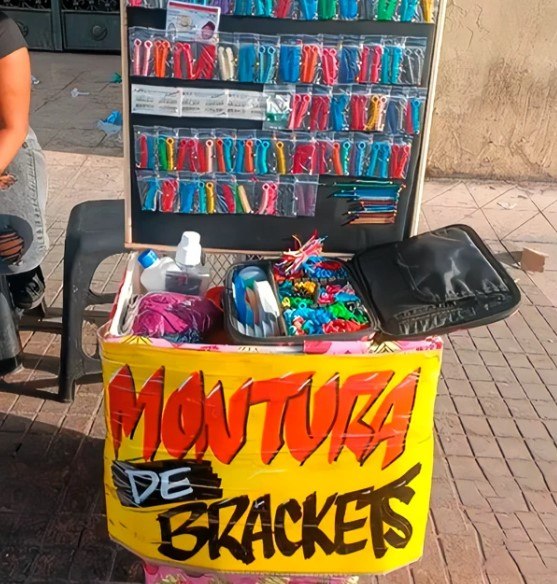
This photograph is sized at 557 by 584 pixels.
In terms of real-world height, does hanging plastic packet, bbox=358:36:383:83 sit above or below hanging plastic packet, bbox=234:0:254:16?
below

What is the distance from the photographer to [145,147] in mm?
2146

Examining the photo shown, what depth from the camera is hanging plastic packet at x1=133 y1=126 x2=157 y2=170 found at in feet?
6.98

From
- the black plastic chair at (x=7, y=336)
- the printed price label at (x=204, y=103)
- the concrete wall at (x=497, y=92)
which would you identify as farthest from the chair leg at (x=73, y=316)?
the concrete wall at (x=497, y=92)

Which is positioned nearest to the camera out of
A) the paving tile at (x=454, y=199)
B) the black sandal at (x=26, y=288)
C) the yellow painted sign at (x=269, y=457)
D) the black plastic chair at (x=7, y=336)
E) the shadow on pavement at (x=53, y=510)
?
the yellow painted sign at (x=269, y=457)

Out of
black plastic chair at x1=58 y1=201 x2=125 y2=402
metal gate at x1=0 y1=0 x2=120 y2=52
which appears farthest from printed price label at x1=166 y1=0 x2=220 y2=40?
metal gate at x1=0 y1=0 x2=120 y2=52

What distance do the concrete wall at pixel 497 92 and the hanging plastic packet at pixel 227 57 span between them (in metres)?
4.50

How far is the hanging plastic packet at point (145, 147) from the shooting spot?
2.13 metres

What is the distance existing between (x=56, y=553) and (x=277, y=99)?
180 cm

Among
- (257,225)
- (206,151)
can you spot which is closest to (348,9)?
(206,151)

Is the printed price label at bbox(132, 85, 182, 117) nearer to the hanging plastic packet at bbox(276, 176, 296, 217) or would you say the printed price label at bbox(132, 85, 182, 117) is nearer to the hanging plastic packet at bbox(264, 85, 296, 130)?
the hanging plastic packet at bbox(264, 85, 296, 130)

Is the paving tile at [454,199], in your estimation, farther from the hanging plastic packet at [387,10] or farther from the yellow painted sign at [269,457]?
the yellow painted sign at [269,457]

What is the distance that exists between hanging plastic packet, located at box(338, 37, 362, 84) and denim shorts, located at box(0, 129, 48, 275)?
156cm

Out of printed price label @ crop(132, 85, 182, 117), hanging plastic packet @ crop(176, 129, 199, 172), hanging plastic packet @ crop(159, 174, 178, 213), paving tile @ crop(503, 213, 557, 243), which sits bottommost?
paving tile @ crop(503, 213, 557, 243)

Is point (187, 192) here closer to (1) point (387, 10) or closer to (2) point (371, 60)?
(2) point (371, 60)
